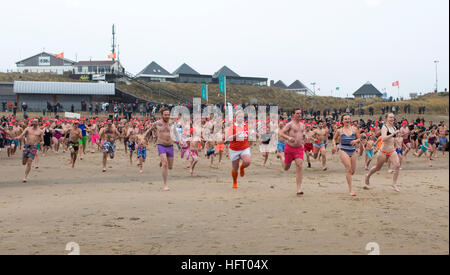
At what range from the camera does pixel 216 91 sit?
81.1 meters

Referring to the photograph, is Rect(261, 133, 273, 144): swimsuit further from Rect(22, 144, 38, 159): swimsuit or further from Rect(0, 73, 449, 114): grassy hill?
Rect(0, 73, 449, 114): grassy hill

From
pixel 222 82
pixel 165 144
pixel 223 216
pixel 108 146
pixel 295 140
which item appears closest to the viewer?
pixel 223 216

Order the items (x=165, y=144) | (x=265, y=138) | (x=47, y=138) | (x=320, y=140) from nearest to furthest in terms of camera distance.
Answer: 1. (x=165, y=144)
2. (x=320, y=140)
3. (x=265, y=138)
4. (x=47, y=138)

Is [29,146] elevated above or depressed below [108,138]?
below

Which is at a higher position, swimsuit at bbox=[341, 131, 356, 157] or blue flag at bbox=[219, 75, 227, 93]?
blue flag at bbox=[219, 75, 227, 93]

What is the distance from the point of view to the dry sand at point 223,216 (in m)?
5.85

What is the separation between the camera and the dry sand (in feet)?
19.2

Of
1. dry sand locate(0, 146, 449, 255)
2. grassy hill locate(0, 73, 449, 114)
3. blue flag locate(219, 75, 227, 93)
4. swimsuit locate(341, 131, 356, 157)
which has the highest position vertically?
grassy hill locate(0, 73, 449, 114)

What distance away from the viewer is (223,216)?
783 cm

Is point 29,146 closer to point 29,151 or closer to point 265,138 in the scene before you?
point 29,151

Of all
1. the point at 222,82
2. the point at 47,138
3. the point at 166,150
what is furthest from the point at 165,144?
the point at 222,82

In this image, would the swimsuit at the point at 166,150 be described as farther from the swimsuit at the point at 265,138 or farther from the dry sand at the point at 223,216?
the swimsuit at the point at 265,138

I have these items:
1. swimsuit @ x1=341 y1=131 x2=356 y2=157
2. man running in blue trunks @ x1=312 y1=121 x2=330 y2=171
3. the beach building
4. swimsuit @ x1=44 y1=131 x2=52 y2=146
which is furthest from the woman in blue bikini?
the beach building

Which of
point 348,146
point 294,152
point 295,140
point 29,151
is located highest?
point 295,140
